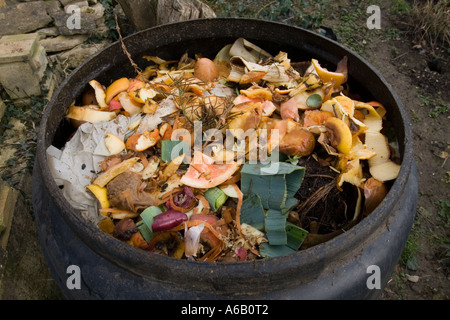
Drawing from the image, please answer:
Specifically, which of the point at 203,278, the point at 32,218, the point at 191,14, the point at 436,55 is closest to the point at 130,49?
the point at 191,14

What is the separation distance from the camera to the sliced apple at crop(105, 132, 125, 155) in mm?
1908

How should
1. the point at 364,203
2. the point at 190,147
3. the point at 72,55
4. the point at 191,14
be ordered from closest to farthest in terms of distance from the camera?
the point at 364,203
the point at 190,147
the point at 191,14
the point at 72,55

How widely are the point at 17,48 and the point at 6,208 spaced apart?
46.0 inches

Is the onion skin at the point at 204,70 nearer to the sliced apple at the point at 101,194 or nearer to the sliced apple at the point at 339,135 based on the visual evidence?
the sliced apple at the point at 339,135

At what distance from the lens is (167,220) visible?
5.17ft

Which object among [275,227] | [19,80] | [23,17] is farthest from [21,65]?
[275,227]

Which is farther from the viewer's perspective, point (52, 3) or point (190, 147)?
point (52, 3)

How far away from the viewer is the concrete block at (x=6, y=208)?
2.14 metres

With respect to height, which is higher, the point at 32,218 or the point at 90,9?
the point at 90,9

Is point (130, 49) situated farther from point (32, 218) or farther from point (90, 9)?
point (90, 9)

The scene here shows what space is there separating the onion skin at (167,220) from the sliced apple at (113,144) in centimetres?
50

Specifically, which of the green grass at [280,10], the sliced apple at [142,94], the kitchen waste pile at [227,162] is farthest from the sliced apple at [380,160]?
the green grass at [280,10]
